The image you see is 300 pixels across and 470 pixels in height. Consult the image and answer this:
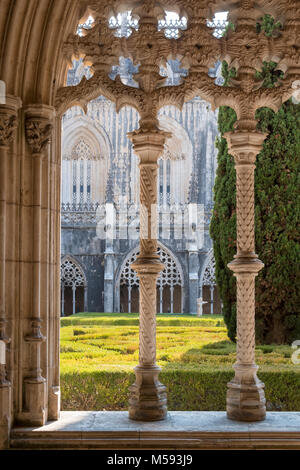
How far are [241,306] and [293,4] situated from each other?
1625mm

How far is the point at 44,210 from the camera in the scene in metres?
3.46

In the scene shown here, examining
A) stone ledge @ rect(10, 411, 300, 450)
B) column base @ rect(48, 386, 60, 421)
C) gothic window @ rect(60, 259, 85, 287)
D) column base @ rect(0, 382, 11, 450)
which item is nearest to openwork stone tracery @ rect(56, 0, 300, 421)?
stone ledge @ rect(10, 411, 300, 450)

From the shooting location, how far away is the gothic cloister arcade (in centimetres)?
334

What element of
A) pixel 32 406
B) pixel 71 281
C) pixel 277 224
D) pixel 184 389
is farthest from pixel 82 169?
pixel 32 406

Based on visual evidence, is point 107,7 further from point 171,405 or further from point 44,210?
point 171,405

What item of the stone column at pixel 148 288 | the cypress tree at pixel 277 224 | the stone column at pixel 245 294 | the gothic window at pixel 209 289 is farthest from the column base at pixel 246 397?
the gothic window at pixel 209 289

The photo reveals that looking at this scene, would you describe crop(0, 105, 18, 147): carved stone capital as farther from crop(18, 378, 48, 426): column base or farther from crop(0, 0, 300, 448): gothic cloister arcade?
crop(18, 378, 48, 426): column base

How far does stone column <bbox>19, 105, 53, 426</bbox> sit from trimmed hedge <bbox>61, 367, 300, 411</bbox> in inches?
53.3

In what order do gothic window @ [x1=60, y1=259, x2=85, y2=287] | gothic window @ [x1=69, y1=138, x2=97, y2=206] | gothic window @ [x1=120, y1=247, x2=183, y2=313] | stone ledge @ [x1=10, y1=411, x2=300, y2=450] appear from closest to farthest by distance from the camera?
1. stone ledge @ [x1=10, y1=411, x2=300, y2=450]
2. gothic window @ [x1=120, y1=247, x2=183, y2=313]
3. gothic window @ [x1=60, y1=259, x2=85, y2=287]
4. gothic window @ [x1=69, y1=138, x2=97, y2=206]

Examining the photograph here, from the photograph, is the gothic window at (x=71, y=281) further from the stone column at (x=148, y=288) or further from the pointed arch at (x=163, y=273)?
the stone column at (x=148, y=288)

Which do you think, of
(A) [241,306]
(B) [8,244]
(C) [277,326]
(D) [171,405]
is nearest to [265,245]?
(C) [277,326]

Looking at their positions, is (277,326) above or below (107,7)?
below

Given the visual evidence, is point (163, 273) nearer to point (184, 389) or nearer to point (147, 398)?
point (184, 389)
